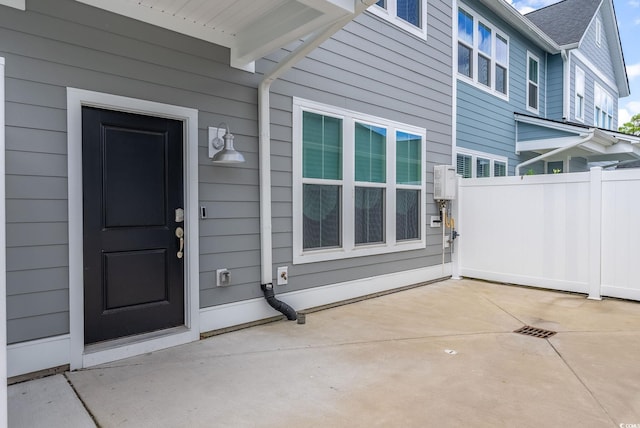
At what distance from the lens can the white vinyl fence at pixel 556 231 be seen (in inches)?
193

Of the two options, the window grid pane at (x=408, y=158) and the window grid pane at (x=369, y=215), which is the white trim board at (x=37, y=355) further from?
the window grid pane at (x=408, y=158)

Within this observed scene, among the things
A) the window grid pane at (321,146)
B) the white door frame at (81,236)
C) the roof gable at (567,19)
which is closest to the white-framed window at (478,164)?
the window grid pane at (321,146)

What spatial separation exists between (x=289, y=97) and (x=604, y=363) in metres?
3.57

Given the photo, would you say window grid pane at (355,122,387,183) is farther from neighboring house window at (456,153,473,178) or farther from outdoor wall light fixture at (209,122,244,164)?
neighboring house window at (456,153,473,178)

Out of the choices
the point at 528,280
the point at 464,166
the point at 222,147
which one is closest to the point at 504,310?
the point at 528,280

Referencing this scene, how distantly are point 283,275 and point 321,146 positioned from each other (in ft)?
4.97

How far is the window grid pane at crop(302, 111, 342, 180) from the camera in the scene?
14.5 feet

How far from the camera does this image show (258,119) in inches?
153

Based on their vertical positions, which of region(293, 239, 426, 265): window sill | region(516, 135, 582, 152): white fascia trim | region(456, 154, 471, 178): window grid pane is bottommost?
region(293, 239, 426, 265): window sill

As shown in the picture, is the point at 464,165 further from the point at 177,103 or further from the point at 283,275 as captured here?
the point at 177,103

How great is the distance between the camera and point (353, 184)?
4.91 meters

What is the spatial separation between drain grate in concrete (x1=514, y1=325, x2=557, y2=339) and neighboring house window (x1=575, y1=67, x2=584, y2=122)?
8803 mm

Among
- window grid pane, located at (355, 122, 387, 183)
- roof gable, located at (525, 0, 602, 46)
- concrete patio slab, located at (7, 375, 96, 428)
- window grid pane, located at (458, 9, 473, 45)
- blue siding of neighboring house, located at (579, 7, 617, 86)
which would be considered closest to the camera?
concrete patio slab, located at (7, 375, 96, 428)

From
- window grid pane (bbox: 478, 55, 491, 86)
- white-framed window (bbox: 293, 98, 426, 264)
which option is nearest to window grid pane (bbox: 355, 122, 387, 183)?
white-framed window (bbox: 293, 98, 426, 264)
